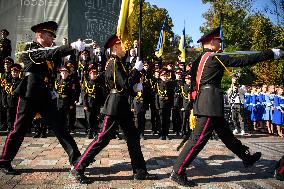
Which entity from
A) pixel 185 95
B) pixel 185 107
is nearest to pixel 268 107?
pixel 185 95

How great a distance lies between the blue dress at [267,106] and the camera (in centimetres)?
1282

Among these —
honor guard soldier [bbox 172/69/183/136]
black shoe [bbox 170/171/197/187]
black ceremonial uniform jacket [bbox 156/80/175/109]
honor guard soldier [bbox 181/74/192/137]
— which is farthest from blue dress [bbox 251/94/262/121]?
black shoe [bbox 170/171/197/187]

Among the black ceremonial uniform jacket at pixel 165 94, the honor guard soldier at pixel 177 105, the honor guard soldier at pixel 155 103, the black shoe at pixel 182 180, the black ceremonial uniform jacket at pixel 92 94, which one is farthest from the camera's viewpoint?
the honor guard soldier at pixel 177 105

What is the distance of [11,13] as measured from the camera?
64.2 feet

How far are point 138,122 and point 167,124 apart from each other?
977mm

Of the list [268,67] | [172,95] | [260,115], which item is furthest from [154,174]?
[268,67]

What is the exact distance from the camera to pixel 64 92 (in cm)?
971

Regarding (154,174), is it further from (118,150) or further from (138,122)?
(138,122)

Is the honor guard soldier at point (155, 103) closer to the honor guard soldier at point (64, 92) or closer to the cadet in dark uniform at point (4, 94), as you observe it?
the honor guard soldier at point (64, 92)

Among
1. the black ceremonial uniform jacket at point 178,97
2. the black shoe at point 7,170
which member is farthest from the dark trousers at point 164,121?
the black shoe at point 7,170

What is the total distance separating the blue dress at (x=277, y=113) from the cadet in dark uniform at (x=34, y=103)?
9237mm

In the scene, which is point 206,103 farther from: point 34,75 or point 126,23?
point 34,75

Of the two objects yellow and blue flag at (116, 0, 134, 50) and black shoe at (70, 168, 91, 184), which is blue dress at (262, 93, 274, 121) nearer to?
yellow and blue flag at (116, 0, 134, 50)

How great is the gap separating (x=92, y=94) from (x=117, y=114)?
16.3 feet
